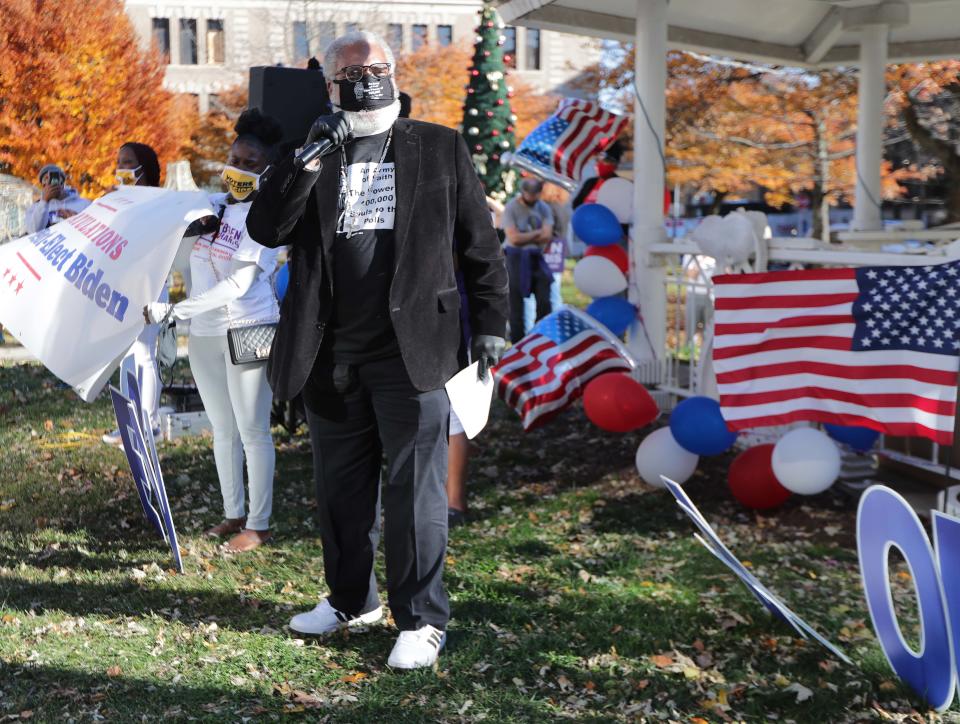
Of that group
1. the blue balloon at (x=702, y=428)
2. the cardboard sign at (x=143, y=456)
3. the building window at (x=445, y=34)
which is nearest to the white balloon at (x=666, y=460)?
the blue balloon at (x=702, y=428)

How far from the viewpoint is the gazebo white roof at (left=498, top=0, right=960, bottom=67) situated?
8258mm

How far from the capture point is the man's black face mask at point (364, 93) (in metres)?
3.72

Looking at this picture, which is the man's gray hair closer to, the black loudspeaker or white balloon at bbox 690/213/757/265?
the black loudspeaker

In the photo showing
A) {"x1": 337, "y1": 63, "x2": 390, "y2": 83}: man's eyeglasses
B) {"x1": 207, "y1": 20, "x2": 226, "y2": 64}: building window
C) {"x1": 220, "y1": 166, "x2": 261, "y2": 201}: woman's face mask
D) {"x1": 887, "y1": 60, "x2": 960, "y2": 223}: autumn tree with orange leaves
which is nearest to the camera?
{"x1": 337, "y1": 63, "x2": 390, "y2": 83}: man's eyeglasses

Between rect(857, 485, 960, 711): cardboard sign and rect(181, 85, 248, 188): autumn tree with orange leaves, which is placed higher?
rect(181, 85, 248, 188): autumn tree with orange leaves

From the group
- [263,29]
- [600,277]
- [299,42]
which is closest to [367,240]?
[600,277]

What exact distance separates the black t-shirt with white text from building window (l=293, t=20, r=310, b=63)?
23038mm

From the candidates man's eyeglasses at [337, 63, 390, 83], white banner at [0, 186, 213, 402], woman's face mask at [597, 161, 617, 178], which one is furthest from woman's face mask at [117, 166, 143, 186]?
woman's face mask at [597, 161, 617, 178]

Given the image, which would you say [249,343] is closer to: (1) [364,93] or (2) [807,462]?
(1) [364,93]

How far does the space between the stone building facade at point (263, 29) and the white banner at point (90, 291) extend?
1904 centimetres

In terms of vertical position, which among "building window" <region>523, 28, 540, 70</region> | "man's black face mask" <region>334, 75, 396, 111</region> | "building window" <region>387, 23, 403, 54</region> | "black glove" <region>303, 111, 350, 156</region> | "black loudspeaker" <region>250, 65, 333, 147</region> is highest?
"building window" <region>523, 28, 540, 70</region>

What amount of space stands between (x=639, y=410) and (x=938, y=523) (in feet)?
9.56

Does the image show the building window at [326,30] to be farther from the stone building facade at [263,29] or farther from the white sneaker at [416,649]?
the white sneaker at [416,649]

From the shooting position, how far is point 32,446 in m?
7.96
